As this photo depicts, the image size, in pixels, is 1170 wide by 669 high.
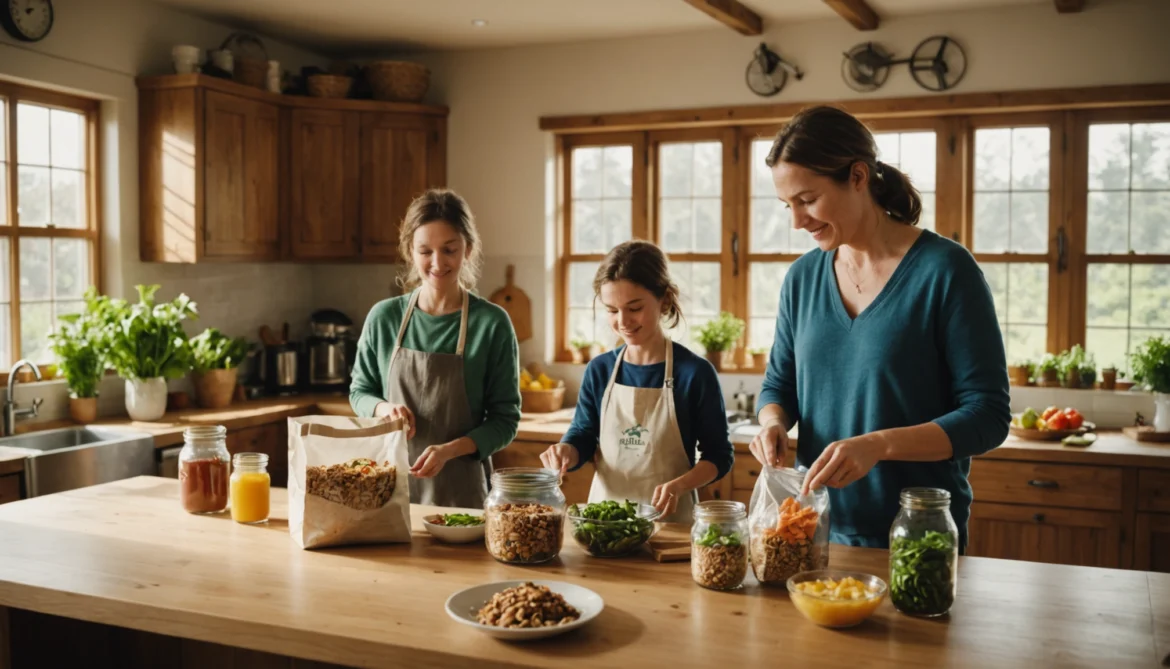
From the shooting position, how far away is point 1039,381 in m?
4.71

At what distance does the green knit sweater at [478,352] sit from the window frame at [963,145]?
2535 millimetres

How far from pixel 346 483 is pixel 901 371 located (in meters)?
1.15

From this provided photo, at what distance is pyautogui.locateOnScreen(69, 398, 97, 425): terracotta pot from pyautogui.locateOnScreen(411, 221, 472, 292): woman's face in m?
2.21

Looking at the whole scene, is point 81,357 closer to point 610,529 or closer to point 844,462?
point 610,529

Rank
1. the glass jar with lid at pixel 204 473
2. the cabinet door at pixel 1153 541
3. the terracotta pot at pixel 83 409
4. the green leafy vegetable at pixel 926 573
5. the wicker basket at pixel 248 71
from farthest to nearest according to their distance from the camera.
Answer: the wicker basket at pixel 248 71, the terracotta pot at pixel 83 409, the cabinet door at pixel 1153 541, the glass jar with lid at pixel 204 473, the green leafy vegetable at pixel 926 573

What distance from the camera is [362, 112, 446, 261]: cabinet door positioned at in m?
5.38

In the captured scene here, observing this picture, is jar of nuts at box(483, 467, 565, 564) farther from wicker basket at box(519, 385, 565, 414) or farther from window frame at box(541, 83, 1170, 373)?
window frame at box(541, 83, 1170, 373)

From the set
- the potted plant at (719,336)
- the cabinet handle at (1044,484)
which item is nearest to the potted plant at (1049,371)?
the cabinet handle at (1044,484)

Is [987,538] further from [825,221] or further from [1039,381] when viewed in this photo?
[825,221]

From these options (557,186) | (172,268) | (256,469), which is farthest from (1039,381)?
(172,268)

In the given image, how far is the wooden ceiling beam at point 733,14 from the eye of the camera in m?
4.30

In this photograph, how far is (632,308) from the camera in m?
2.54

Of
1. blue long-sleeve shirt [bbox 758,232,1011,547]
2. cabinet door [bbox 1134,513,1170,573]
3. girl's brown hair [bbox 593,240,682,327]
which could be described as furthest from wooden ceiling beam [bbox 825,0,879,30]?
blue long-sleeve shirt [bbox 758,232,1011,547]

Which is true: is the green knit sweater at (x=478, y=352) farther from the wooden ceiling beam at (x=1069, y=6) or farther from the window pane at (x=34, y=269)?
the wooden ceiling beam at (x=1069, y=6)
